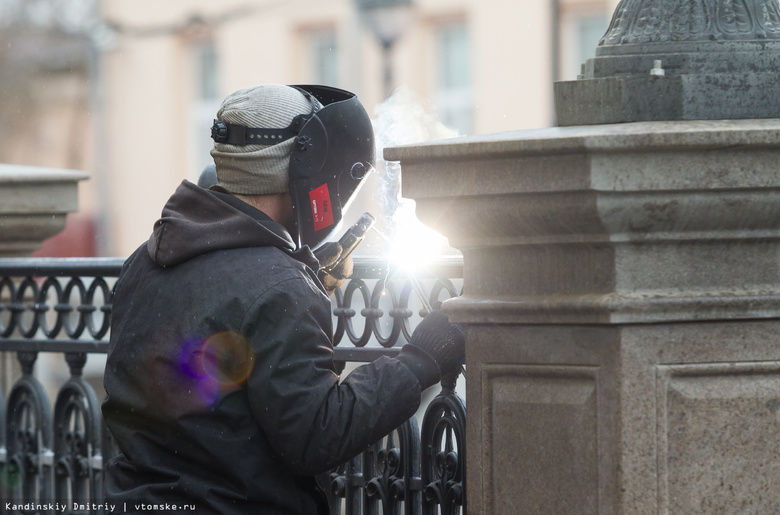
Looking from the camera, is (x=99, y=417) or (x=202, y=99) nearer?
(x=99, y=417)

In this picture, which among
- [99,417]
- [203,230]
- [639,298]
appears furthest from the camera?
[99,417]

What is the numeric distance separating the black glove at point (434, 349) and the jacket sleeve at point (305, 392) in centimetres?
10

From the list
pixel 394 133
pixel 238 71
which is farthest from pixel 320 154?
pixel 238 71

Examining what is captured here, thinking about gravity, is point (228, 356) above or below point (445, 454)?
above

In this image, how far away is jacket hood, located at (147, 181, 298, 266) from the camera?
2.29m

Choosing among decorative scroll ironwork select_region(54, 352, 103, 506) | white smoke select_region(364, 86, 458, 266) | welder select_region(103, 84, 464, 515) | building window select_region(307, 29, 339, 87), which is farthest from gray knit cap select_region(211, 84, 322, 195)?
building window select_region(307, 29, 339, 87)

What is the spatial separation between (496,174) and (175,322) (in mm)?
707

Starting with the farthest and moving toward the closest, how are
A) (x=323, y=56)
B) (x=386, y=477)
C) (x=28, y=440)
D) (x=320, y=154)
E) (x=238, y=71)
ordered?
(x=238, y=71), (x=323, y=56), (x=28, y=440), (x=386, y=477), (x=320, y=154)

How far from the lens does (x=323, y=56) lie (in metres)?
15.1

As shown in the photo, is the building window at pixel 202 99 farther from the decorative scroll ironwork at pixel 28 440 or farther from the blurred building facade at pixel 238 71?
the decorative scroll ironwork at pixel 28 440

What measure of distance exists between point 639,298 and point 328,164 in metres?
0.81

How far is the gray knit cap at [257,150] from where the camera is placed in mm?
2381

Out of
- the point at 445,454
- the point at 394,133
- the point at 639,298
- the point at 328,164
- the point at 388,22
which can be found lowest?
the point at 445,454

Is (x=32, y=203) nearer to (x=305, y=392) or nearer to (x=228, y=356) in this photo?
(x=228, y=356)
